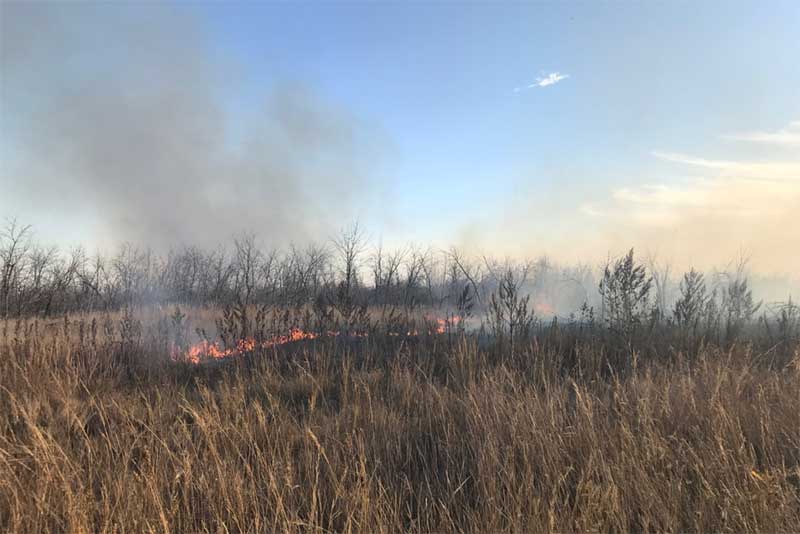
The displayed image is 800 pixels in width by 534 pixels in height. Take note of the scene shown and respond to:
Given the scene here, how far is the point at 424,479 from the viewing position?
2.84m

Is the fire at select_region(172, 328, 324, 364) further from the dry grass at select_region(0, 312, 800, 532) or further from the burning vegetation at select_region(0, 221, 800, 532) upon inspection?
the dry grass at select_region(0, 312, 800, 532)

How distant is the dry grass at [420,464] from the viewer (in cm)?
219

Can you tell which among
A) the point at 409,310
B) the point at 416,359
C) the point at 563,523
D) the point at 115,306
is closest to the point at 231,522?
the point at 563,523

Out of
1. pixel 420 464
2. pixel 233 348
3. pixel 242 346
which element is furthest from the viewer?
pixel 233 348

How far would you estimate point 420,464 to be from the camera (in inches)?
120

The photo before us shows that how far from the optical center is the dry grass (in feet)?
7.18

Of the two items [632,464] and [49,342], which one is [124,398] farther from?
[632,464]

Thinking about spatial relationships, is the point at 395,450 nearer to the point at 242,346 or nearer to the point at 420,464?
the point at 420,464

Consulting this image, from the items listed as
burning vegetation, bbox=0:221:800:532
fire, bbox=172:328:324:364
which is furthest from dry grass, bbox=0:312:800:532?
fire, bbox=172:328:324:364

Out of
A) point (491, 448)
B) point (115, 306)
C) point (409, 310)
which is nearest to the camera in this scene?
point (491, 448)

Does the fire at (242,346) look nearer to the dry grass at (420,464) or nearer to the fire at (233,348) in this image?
the fire at (233,348)

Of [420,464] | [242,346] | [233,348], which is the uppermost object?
[242,346]

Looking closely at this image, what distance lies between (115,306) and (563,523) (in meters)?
13.0

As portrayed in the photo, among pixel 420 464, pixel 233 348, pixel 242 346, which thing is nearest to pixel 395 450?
pixel 420 464
